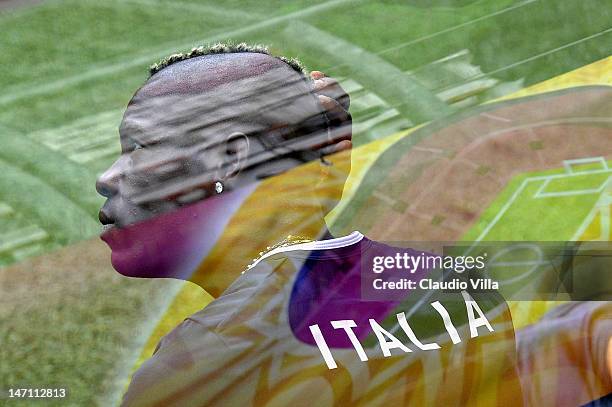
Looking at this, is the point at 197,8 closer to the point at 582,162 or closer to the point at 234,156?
the point at 234,156

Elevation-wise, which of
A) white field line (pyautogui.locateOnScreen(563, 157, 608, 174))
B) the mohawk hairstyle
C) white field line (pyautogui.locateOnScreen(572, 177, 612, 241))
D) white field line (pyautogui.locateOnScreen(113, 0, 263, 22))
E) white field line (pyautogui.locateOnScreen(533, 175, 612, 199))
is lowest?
white field line (pyautogui.locateOnScreen(572, 177, 612, 241))

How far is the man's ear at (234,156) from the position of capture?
97cm

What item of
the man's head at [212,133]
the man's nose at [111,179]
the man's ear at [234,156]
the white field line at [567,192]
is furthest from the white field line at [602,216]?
the man's nose at [111,179]

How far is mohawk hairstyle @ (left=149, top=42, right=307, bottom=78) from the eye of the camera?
1059mm

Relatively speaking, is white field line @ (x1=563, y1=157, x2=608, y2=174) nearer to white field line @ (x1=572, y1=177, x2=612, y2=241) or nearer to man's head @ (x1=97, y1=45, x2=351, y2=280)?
white field line @ (x1=572, y1=177, x2=612, y2=241)

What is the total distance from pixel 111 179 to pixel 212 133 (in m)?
0.19

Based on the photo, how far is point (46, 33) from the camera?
4.01 ft

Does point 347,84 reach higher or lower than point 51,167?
higher

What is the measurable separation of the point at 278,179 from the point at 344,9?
17.3 inches

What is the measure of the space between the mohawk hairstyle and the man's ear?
153mm

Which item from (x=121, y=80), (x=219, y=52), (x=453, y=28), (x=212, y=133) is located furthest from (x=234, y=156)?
(x=453, y=28)

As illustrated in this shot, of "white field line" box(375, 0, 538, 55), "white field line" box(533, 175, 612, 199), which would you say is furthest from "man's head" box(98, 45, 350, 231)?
"white field line" box(533, 175, 612, 199)

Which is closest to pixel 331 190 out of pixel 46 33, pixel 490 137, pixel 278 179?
pixel 278 179

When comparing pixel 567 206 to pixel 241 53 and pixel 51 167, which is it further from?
pixel 51 167
